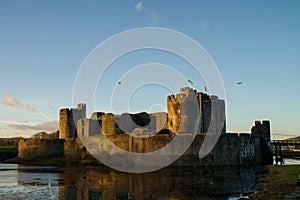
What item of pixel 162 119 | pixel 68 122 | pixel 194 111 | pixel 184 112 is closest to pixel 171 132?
pixel 184 112

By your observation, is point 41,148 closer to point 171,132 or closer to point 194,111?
point 171,132

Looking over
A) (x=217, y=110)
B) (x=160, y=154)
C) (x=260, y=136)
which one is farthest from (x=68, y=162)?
(x=260, y=136)

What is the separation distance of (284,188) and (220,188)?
379 cm

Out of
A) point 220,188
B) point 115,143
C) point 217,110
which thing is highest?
point 217,110

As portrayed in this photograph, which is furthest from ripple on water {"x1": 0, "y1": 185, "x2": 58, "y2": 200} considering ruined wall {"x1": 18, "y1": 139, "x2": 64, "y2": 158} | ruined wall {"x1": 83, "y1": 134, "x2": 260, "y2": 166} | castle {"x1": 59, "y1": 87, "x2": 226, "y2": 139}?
ruined wall {"x1": 18, "y1": 139, "x2": 64, "y2": 158}

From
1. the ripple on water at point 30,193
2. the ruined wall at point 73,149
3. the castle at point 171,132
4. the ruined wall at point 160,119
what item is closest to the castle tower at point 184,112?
the castle at point 171,132

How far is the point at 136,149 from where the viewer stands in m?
36.2

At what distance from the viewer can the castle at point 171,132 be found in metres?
34.0

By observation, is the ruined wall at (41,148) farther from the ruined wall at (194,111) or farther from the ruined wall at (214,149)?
the ruined wall at (194,111)

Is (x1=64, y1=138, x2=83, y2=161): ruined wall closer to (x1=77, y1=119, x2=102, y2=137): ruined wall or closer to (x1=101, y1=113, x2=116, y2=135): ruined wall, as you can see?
(x1=77, y1=119, x2=102, y2=137): ruined wall

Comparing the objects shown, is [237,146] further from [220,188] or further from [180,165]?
[220,188]

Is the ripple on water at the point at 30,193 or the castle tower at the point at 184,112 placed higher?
the castle tower at the point at 184,112

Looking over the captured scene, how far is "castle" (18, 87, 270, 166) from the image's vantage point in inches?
1340

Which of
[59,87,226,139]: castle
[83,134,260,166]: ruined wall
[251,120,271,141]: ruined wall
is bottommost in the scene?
[83,134,260,166]: ruined wall
